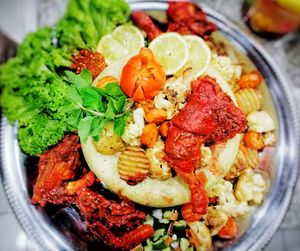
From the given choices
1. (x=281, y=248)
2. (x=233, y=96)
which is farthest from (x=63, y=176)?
(x=281, y=248)

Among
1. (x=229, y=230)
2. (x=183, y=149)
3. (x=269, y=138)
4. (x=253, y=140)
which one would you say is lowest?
(x=229, y=230)

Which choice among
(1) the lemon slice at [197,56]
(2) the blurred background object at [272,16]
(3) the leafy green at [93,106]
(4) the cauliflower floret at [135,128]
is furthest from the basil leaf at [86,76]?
(2) the blurred background object at [272,16]

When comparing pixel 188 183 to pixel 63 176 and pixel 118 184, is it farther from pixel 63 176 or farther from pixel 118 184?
pixel 63 176

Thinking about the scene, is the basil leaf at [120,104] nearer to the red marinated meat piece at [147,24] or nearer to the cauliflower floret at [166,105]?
the cauliflower floret at [166,105]

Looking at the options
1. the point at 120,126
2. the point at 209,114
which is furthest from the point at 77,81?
the point at 209,114

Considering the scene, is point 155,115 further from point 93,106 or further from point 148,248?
point 148,248
